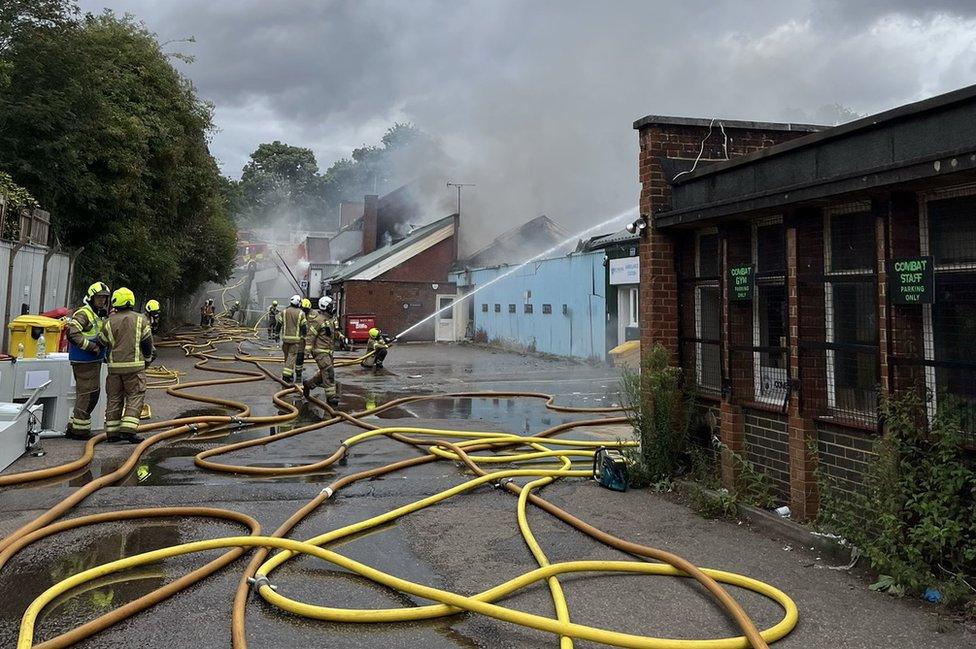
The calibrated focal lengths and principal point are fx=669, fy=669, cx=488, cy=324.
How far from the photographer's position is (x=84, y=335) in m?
7.44

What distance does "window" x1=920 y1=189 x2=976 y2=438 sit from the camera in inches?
149

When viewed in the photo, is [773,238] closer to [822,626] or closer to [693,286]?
[693,286]

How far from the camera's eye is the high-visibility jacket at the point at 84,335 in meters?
7.41

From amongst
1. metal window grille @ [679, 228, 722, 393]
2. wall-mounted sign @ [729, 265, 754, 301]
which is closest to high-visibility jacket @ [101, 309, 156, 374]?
metal window grille @ [679, 228, 722, 393]

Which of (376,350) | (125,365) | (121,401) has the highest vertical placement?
(376,350)

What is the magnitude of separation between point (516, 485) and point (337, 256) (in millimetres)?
47095

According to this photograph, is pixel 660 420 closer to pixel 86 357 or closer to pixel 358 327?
pixel 86 357

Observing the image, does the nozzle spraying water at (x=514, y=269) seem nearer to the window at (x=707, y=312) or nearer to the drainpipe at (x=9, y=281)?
the drainpipe at (x=9, y=281)

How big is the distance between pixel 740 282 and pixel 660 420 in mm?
1440

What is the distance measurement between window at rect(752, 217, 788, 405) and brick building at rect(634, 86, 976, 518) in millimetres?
12

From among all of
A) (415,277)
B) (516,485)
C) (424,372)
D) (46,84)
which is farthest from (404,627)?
(415,277)

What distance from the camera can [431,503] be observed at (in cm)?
544

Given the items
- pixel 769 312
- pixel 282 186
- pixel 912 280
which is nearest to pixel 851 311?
pixel 912 280

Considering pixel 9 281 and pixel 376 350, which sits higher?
pixel 9 281
